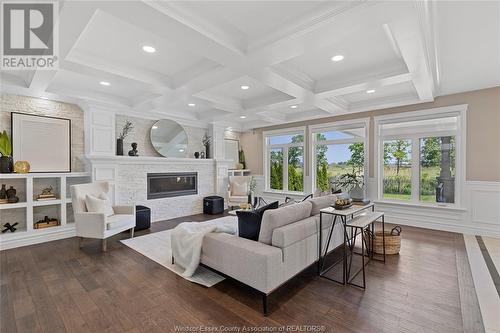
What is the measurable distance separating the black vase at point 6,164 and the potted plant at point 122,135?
166cm

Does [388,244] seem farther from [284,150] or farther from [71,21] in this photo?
[71,21]

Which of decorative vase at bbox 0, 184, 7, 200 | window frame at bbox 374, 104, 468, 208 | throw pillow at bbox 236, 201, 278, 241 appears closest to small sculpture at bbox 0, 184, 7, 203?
decorative vase at bbox 0, 184, 7, 200

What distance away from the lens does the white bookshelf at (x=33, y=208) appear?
378 cm

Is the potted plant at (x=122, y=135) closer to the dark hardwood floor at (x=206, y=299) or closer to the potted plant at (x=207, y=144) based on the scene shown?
the potted plant at (x=207, y=144)

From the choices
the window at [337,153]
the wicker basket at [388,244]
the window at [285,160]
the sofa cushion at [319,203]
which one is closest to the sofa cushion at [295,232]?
the sofa cushion at [319,203]

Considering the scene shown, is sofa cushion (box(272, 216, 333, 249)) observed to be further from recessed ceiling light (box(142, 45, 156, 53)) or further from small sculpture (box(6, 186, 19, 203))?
small sculpture (box(6, 186, 19, 203))

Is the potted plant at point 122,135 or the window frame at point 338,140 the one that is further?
the window frame at point 338,140

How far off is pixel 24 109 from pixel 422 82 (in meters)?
6.65

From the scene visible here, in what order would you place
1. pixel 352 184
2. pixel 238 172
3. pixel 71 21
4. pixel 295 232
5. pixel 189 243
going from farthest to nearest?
pixel 238 172, pixel 352 184, pixel 189 243, pixel 295 232, pixel 71 21

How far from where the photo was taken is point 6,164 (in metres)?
3.68

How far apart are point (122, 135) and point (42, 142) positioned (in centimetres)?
137

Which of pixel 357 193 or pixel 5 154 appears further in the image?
pixel 357 193

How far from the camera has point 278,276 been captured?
7.16 ft

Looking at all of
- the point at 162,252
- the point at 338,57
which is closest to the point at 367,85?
the point at 338,57
